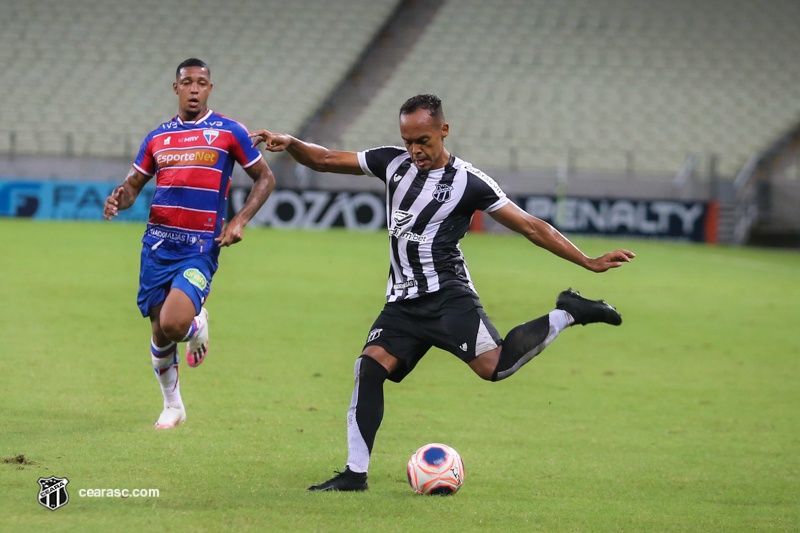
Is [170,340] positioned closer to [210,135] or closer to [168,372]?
[168,372]

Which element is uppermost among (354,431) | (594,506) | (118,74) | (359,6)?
(359,6)

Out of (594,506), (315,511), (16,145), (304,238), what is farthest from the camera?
(16,145)

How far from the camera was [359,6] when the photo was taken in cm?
3278

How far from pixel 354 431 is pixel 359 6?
28.2m

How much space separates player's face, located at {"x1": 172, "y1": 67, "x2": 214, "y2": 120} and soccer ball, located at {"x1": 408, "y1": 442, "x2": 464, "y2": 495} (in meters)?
2.81

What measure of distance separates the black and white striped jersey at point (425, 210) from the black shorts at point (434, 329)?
0.23 ft

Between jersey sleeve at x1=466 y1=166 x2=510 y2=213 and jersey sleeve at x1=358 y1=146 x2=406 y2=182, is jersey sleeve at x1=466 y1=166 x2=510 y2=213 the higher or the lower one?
the lower one

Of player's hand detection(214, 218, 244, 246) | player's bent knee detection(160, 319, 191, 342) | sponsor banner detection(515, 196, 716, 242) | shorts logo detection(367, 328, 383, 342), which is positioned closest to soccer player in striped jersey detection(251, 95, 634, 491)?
shorts logo detection(367, 328, 383, 342)

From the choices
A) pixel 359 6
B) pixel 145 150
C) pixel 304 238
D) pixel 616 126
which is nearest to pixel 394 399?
pixel 145 150

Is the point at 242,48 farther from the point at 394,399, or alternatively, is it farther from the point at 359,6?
the point at 394,399

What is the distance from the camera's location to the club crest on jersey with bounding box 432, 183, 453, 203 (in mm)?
6070

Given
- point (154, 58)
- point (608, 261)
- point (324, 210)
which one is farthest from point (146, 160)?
point (154, 58)

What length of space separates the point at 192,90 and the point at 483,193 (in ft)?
7.30

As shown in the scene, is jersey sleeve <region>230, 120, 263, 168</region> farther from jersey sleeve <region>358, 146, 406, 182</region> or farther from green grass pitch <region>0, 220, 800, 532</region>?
green grass pitch <region>0, 220, 800, 532</region>
